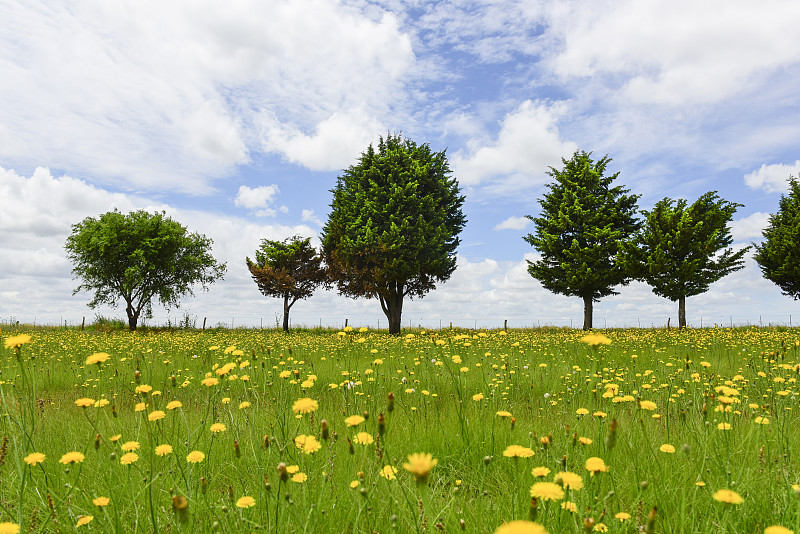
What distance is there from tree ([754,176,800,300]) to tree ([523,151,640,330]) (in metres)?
9.78

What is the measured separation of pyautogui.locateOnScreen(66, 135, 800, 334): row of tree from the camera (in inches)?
1104

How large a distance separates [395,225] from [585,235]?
46.7ft

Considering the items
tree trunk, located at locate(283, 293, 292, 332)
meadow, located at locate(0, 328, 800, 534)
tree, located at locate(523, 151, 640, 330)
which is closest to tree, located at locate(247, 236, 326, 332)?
tree trunk, located at locate(283, 293, 292, 332)

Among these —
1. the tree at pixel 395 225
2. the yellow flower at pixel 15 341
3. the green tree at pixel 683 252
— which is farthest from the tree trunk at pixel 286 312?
the yellow flower at pixel 15 341

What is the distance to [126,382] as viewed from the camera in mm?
8375

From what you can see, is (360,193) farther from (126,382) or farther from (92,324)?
(92,324)

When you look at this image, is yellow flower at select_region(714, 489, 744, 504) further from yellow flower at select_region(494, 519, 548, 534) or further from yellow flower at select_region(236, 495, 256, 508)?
yellow flower at select_region(236, 495, 256, 508)

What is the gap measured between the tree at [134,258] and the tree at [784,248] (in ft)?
151

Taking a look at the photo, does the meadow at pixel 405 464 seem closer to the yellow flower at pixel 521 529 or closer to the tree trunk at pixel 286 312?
the yellow flower at pixel 521 529

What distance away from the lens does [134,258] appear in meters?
36.7

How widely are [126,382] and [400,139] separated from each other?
2726cm

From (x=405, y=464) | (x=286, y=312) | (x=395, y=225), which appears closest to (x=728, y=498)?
(x=405, y=464)

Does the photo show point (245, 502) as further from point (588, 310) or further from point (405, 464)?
point (588, 310)

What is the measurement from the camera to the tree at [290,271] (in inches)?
1467
